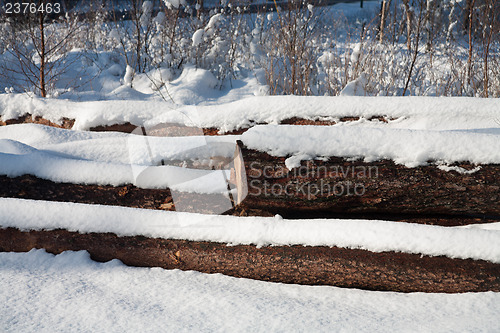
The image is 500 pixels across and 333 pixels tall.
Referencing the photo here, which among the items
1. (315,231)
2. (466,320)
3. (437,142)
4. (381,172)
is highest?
(437,142)

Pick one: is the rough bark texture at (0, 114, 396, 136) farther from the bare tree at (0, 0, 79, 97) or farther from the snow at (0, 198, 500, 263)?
the snow at (0, 198, 500, 263)

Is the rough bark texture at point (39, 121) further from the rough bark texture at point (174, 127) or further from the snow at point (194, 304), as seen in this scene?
the snow at point (194, 304)

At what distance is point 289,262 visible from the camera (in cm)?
138

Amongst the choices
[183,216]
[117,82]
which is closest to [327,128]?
[183,216]

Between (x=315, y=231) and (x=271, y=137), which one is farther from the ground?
(x=271, y=137)

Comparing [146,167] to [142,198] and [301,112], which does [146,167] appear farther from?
[301,112]

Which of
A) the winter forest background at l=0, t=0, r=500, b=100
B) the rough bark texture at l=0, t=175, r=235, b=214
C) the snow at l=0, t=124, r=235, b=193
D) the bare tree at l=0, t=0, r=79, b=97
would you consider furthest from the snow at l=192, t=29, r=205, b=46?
the rough bark texture at l=0, t=175, r=235, b=214

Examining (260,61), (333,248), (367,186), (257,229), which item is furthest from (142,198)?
(260,61)

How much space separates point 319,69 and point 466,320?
176 inches

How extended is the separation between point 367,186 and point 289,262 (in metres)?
0.41

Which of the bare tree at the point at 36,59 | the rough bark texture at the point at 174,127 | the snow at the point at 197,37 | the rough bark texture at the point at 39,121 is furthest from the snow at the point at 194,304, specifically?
the snow at the point at 197,37

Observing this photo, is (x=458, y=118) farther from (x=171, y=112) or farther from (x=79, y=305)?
(x=79, y=305)

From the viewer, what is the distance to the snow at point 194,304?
3.66 feet

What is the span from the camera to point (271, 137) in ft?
4.61
